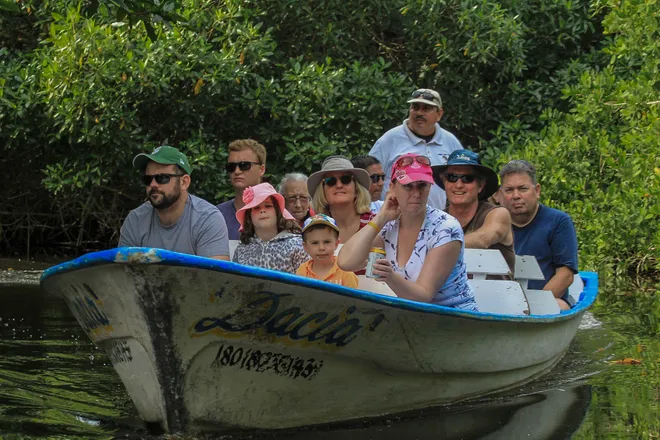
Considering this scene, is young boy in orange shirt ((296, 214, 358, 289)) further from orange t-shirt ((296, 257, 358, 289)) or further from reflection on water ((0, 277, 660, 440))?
reflection on water ((0, 277, 660, 440))

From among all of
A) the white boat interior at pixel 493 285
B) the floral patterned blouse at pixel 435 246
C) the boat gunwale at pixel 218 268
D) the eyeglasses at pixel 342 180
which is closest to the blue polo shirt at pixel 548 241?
the white boat interior at pixel 493 285

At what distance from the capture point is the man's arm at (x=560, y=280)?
729 centimetres

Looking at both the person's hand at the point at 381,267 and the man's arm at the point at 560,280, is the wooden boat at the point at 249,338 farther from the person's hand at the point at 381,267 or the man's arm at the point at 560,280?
the man's arm at the point at 560,280

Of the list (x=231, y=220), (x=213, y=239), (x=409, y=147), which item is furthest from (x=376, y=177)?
(x=213, y=239)

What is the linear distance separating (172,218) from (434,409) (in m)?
1.66

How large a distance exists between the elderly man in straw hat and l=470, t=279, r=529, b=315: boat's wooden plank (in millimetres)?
723

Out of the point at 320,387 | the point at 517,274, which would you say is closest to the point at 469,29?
the point at 517,274

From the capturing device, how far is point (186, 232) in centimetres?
607

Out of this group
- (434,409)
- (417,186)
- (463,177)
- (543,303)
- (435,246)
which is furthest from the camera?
(543,303)

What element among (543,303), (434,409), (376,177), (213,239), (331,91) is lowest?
(434,409)

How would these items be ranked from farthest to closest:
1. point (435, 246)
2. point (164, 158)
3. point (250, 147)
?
point (250, 147) → point (164, 158) → point (435, 246)

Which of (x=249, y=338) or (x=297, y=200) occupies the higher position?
(x=297, y=200)

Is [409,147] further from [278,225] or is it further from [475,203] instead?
[278,225]

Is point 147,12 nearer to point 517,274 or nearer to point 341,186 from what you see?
point 341,186
